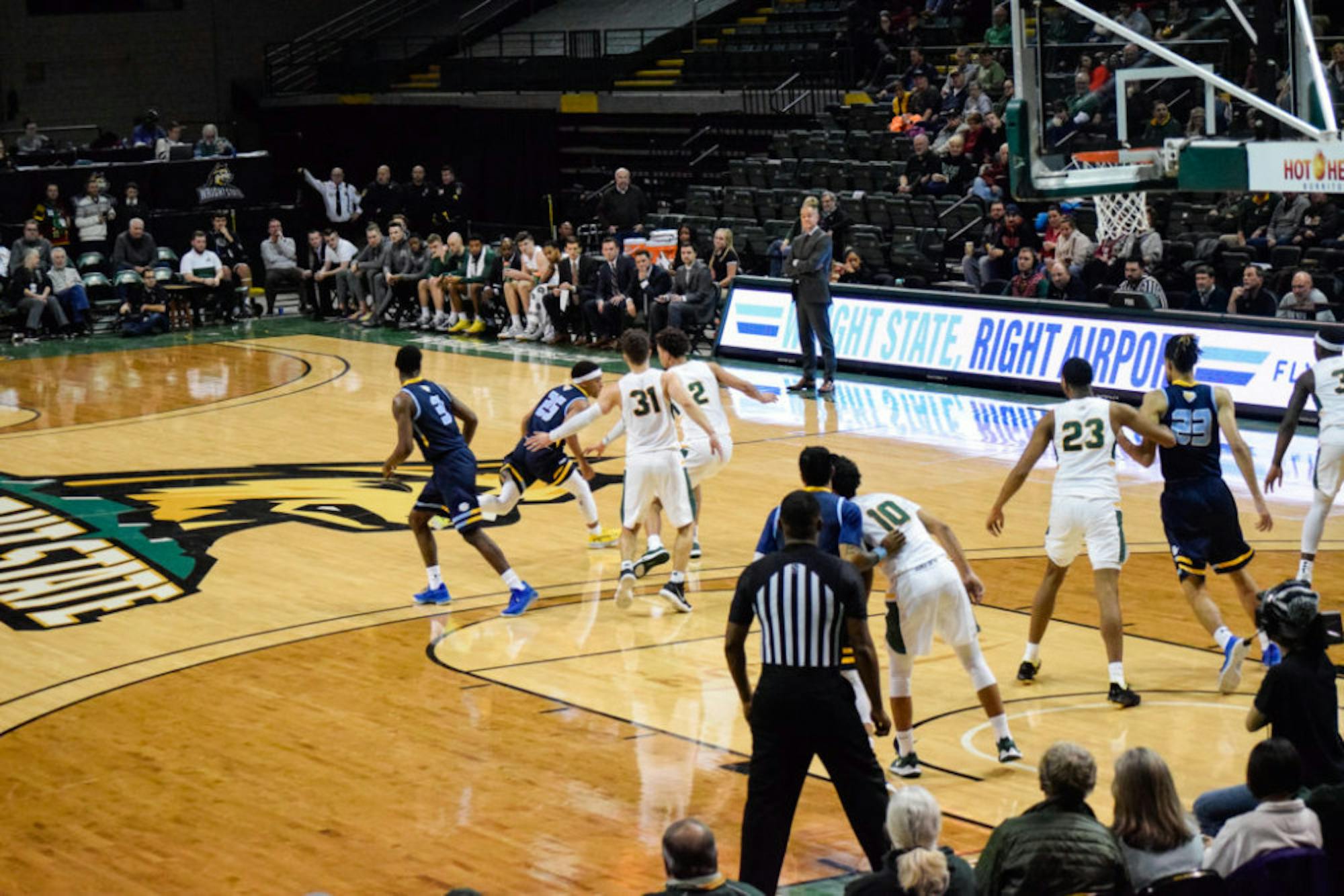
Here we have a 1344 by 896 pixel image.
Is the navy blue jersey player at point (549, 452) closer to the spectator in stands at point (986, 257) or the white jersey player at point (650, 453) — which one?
the white jersey player at point (650, 453)

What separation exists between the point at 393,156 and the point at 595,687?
93.0 ft

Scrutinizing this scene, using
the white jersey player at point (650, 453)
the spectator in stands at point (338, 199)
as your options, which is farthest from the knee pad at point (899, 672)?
the spectator in stands at point (338, 199)

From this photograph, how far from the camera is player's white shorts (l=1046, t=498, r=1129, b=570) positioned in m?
10.1

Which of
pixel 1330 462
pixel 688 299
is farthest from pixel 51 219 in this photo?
pixel 1330 462

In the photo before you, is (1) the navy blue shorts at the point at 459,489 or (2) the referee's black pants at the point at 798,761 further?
(1) the navy blue shorts at the point at 459,489

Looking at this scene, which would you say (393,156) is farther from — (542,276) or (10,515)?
(10,515)

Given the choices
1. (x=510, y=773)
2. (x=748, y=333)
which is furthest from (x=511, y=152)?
(x=510, y=773)

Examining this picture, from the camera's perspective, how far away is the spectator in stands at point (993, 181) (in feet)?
76.4

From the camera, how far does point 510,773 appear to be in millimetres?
9297

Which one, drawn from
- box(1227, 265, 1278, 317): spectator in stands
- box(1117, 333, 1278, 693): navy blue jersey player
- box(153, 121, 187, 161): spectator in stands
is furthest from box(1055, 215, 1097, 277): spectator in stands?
box(153, 121, 187, 161): spectator in stands

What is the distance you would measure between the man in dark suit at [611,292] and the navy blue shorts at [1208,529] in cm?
1365

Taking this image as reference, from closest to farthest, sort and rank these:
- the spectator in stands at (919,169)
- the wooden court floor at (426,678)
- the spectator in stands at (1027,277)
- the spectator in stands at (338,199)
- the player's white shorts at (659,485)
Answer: the wooden court floor at (426,678) → the player's white shorts at (659,485) → the spectator in stands at (1027,277) → the spectator in stands at (919,169) → the spectator in stands at (338,199)

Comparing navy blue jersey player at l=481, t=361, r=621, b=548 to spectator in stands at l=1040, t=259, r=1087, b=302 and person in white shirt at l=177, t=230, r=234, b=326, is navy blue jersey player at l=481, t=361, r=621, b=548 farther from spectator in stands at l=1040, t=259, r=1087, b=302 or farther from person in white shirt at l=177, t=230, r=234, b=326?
person in white shirt at l=177, t=230, r=234, b=326

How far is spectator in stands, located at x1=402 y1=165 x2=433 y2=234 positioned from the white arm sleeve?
18956 millimetres
